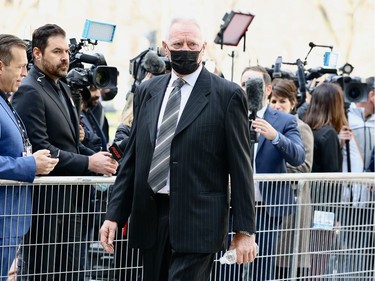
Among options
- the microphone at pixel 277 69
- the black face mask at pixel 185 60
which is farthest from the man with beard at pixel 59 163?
the microphone at pixel 277 69

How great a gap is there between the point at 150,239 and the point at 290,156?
211 cm

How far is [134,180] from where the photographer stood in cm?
520

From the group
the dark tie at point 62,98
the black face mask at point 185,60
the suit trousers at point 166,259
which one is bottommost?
the suit trousers at point 166,259

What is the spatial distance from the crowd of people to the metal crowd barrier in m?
0.01

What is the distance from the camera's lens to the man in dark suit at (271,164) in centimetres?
639

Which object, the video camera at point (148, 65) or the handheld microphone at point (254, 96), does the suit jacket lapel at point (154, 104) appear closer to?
the handheld microphone at point (254, 96)

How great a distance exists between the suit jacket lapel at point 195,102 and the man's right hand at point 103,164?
112 centimetres

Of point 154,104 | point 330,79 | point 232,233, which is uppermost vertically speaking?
point 330,79

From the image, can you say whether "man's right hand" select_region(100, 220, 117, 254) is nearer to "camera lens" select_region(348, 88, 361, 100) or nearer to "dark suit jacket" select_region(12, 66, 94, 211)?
"dark suit jacket" select_region(12, 66, 94, 211)

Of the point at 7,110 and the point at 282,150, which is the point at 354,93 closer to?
the point at 282,150

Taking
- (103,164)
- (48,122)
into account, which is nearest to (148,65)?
(48,122)

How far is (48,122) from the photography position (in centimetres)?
619

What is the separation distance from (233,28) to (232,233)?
2968 mm

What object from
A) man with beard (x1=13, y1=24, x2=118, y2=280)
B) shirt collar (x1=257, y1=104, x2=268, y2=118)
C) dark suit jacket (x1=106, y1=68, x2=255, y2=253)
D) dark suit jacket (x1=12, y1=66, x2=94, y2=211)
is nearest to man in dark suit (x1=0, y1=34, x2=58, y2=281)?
man with beard (x1=13, y1=24, x2=118, y2=280)
